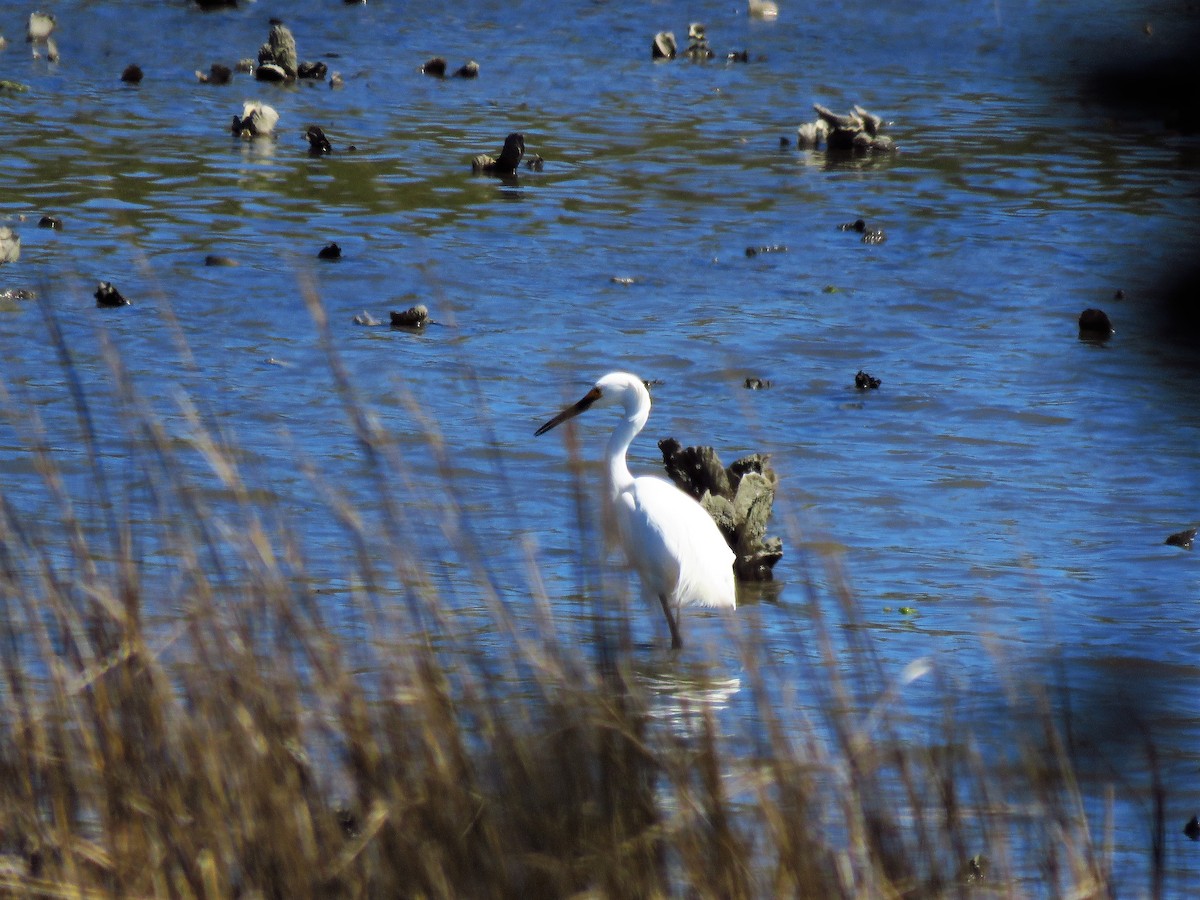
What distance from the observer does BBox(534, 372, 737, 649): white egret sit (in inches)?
235

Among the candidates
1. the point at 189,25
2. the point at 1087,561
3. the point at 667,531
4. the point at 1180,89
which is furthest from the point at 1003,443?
the point at 189,25

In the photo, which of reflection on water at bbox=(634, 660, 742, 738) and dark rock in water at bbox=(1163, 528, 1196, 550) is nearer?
reflection on water at bbox=(634, 660, 742, 738)

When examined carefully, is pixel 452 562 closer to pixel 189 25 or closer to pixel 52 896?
pixel 52 896

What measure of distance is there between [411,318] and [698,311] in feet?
6.19

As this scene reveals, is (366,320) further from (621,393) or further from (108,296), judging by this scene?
(621,393)

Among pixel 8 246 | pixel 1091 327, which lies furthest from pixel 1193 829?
pixel 8 246

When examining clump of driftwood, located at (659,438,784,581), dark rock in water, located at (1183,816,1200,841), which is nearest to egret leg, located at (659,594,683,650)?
clump of driftwood, located at (659,438,784,581)

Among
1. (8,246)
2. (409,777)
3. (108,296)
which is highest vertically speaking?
(409,777)

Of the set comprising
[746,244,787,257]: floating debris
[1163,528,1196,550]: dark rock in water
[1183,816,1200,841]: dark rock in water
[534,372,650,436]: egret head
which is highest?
[534,372,650,436]: egret head

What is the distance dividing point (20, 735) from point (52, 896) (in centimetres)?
29

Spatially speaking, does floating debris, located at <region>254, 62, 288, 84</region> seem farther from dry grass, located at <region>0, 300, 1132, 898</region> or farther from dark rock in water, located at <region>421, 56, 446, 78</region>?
dry grass, located at <region>0, 300, 1132, 898</region>

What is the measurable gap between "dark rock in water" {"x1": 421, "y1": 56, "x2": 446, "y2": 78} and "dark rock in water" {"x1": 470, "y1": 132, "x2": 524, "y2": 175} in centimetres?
509

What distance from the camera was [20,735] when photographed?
251cm

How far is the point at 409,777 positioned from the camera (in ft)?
7.70
